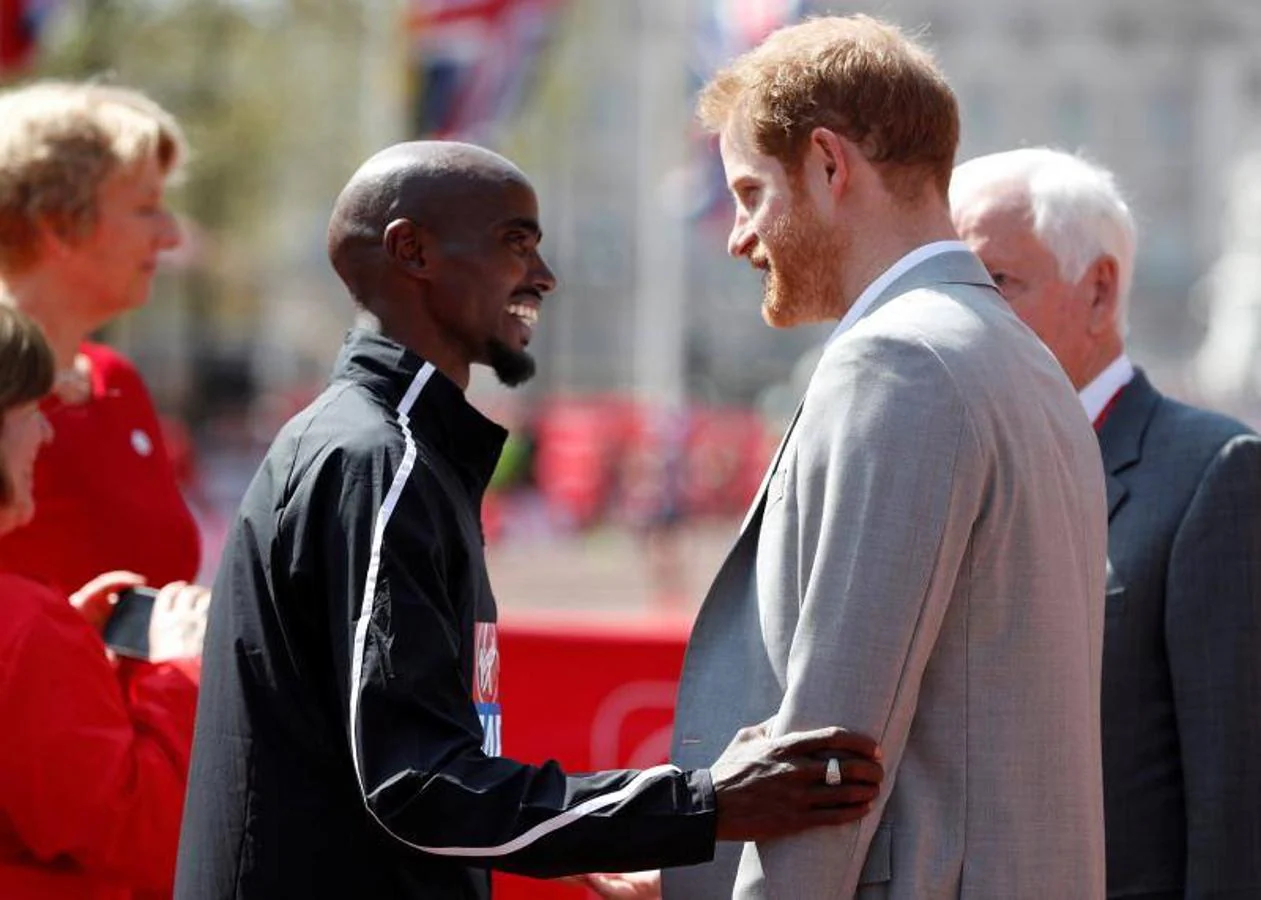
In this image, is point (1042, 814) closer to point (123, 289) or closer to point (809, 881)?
point (809, 881)

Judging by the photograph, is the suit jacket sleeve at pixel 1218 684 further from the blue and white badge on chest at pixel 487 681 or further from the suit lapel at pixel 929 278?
the blue and white badge on chest at pixel 487 681

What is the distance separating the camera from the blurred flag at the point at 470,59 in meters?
18.0

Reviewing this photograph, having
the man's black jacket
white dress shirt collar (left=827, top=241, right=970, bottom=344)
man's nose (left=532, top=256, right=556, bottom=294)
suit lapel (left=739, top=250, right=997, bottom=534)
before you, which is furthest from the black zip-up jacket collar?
white dress shirt collar (left=827, top=241, right=970, bottom=344)

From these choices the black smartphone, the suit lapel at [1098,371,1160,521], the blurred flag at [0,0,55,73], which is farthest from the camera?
the blurred flag at [0,0,55,73]

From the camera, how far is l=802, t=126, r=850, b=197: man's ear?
2557 millimetres

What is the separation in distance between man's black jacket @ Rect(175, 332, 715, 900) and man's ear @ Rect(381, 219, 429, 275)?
0.11 m

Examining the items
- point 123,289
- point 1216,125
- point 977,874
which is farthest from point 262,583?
point 1216,125

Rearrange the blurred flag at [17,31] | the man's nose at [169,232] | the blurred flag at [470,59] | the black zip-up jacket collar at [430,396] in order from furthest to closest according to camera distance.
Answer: the blurred flag at [470,59], the blurred flag at [17,31], the man's nose at [169,232], the black zip-up jacket collar at [430,396]

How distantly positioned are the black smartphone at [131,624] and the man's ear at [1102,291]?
1.73m

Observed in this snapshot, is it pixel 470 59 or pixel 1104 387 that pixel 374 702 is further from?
pixel 470 59

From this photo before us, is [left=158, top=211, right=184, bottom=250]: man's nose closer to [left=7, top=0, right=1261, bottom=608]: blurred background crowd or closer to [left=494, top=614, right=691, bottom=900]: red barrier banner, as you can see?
[left=7, top=0, right=1261, bottom=608]: blurred background crowd

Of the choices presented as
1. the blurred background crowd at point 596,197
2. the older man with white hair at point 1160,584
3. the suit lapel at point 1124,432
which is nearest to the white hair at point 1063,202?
the older man with white hair at point 1160,584

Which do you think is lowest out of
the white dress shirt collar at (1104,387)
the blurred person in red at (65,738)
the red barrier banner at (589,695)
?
the red barrier banner at (589,695)

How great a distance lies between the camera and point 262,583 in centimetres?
258
